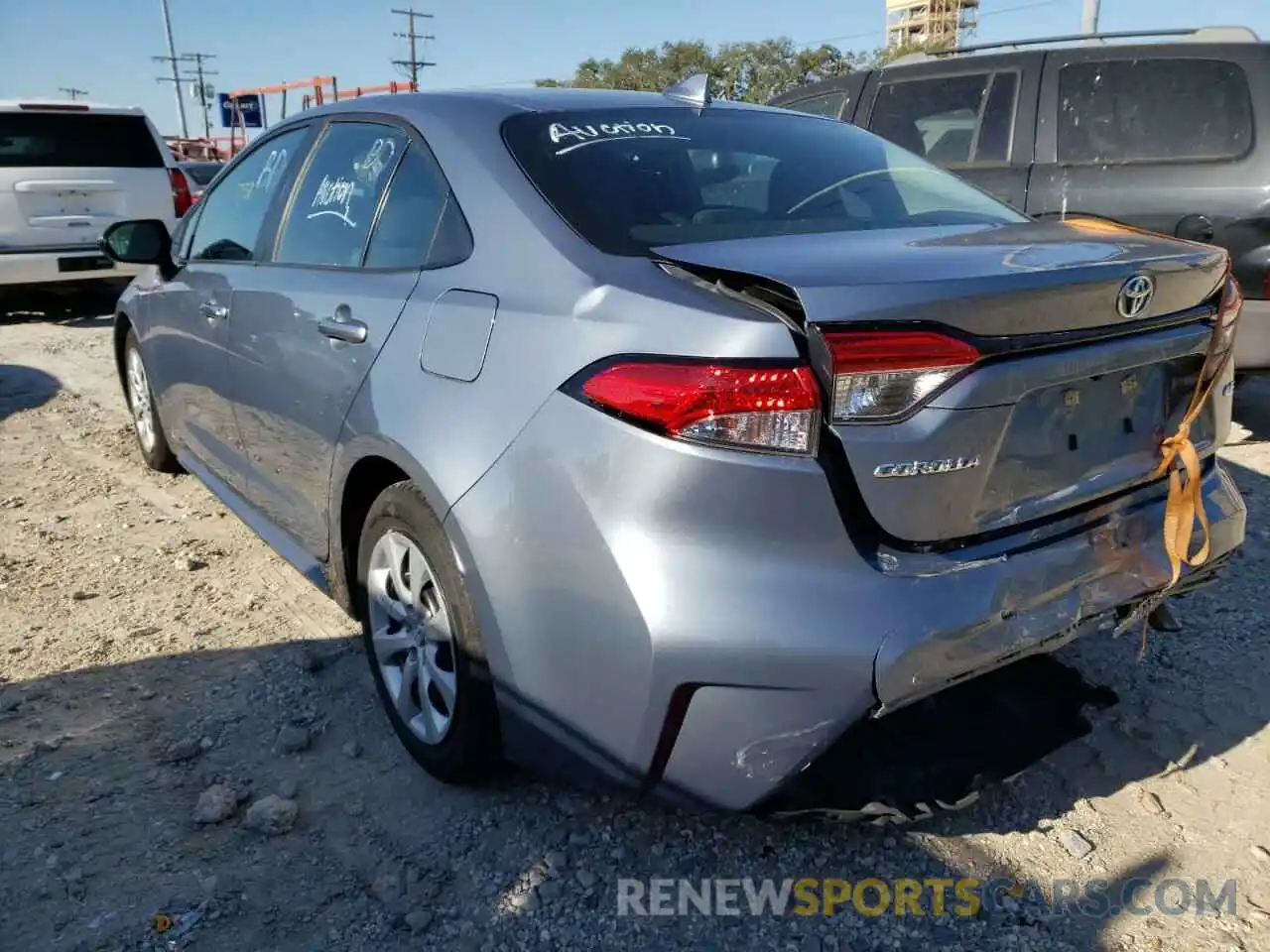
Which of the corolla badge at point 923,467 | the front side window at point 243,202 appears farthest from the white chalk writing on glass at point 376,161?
the corolla badge at point 923,467

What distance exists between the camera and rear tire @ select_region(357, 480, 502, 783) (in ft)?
7.55

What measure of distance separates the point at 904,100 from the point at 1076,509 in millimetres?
4826

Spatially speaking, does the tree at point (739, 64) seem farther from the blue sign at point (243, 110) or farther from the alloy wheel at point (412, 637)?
the alloy wheel at point (412, 637)

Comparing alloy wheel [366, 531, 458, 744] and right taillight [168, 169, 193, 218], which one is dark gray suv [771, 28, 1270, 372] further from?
right taillight [168, 169, 193, 218]

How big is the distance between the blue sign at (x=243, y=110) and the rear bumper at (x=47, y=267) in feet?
88.1

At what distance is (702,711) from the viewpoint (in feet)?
6.18

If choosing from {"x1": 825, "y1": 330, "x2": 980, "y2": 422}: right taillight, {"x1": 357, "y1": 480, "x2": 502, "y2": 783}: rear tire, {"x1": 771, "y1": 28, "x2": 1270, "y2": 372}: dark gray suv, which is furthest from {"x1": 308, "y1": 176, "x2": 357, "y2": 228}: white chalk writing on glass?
{"x1": 771, "y1": 28, "x2": 1270, "y2": 372}: dark gray suv

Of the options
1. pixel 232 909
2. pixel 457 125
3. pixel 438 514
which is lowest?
pixel 232 909

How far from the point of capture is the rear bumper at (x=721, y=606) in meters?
1.81

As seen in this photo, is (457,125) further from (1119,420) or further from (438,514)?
(1119,420)

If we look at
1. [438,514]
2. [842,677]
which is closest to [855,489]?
[842,677]

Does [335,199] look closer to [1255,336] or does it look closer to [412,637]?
[412,637]

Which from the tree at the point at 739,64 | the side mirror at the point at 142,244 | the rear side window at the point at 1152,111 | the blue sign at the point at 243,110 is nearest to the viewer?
A: the side mirror at the point at 142,244

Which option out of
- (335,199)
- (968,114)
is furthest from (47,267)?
(968,114)
